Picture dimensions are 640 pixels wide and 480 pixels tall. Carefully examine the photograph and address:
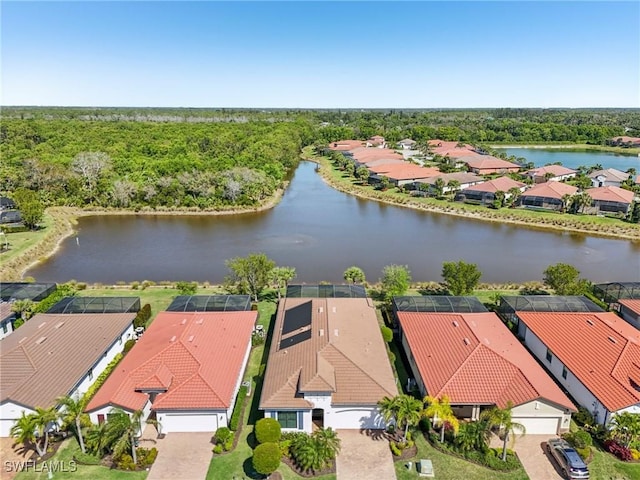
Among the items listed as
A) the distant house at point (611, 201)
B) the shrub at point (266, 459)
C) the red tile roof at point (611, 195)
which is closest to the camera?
the shrub at point (266, 459)

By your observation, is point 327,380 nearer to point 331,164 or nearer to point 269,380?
point 269,380

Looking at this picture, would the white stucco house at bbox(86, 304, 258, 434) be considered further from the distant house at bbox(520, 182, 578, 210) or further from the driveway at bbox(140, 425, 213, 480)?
the distant house at bbox(520, 182, 578, 210)

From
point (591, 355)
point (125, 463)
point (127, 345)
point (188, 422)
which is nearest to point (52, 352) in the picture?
point (127, 345)

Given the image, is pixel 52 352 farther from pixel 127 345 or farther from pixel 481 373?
pixel 481 373

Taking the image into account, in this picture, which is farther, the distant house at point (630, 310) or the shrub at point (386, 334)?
the distant house at point (630, 310)

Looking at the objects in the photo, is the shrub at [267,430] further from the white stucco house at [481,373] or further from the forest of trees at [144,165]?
the forest of trees at [144,165]

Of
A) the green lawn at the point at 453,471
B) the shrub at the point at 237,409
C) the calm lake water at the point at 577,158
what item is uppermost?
the calm lake water at the point at 577,158

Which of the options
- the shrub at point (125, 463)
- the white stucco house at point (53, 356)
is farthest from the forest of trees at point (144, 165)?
the shrub at point (125, 463)

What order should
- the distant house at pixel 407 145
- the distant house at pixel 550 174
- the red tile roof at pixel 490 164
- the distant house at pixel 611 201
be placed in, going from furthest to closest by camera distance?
the distant house at pixel 407 145, the red tile roof at pixel 490 164, the distant house at pixel 550 174, the distant house at pixel 611 201
